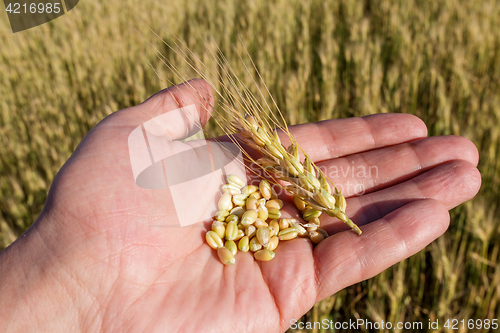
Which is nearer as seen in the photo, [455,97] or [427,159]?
[427,159]

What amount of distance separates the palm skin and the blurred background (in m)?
0.35

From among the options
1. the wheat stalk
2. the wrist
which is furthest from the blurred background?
the wrist

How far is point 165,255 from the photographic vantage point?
181 centimetres

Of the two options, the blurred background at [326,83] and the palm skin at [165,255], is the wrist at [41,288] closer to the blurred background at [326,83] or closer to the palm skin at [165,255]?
the palm skin at [165,255]

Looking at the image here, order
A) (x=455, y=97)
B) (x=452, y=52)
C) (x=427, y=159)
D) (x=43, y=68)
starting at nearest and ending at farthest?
(x=427, y=159), (x=455, y=97), (x=452, y=52), (x=43, y=68)

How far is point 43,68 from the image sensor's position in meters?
3.95

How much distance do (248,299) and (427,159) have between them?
150cm

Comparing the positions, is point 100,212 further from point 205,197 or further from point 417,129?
point 417,129

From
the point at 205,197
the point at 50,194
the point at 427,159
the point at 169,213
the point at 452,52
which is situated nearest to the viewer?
the point at 50,194

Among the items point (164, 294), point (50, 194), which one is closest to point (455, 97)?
point (164, 294)

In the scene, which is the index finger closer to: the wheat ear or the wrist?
the wheat ear

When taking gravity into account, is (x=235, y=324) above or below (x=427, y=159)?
below

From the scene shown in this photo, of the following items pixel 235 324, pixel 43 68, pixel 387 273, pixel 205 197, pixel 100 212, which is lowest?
pixel 387 273

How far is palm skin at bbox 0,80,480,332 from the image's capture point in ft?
5.35
